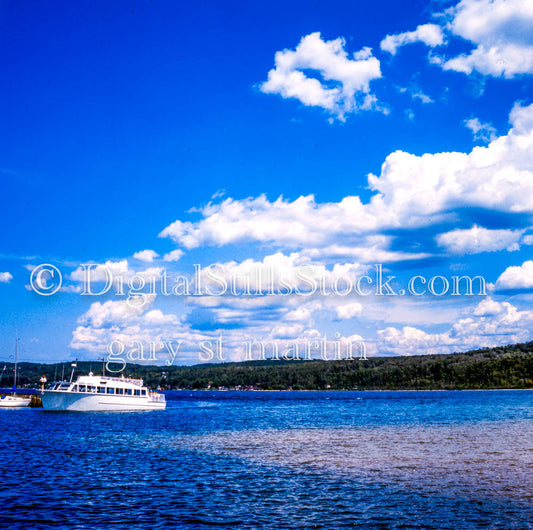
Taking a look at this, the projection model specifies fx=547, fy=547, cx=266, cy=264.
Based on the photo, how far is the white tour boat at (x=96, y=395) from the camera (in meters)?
108

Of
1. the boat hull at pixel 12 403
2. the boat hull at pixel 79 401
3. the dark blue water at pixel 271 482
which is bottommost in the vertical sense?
the boat hull at pixel 12 403

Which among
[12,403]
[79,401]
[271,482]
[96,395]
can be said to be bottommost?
[12,403]

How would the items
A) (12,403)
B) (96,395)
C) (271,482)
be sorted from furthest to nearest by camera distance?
(12,403), (96,395), (271,482)

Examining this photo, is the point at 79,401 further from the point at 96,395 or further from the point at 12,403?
the point at 12,403

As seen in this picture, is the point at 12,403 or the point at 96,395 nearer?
the point at 96,395

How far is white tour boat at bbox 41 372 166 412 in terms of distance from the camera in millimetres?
107500

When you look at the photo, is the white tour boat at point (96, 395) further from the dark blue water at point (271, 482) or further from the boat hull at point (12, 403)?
the dark blue water at point (271, 482)

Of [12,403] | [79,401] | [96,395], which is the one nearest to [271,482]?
[96,395]

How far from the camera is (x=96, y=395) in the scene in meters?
109

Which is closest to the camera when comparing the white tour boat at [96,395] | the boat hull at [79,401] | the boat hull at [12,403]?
the boat hull at [79,401]

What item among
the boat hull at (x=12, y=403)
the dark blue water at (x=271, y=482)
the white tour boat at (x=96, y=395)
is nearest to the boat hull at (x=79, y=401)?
the white tour boat at (x=96, y=395)

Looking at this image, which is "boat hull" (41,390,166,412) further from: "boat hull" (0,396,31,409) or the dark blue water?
the dark blue water

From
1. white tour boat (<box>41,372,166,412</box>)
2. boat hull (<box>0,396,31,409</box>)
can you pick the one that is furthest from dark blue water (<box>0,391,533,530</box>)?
boat hull (<box>0,396,31,409</box>)

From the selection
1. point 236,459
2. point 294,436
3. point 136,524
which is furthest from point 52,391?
→ point 136,524
